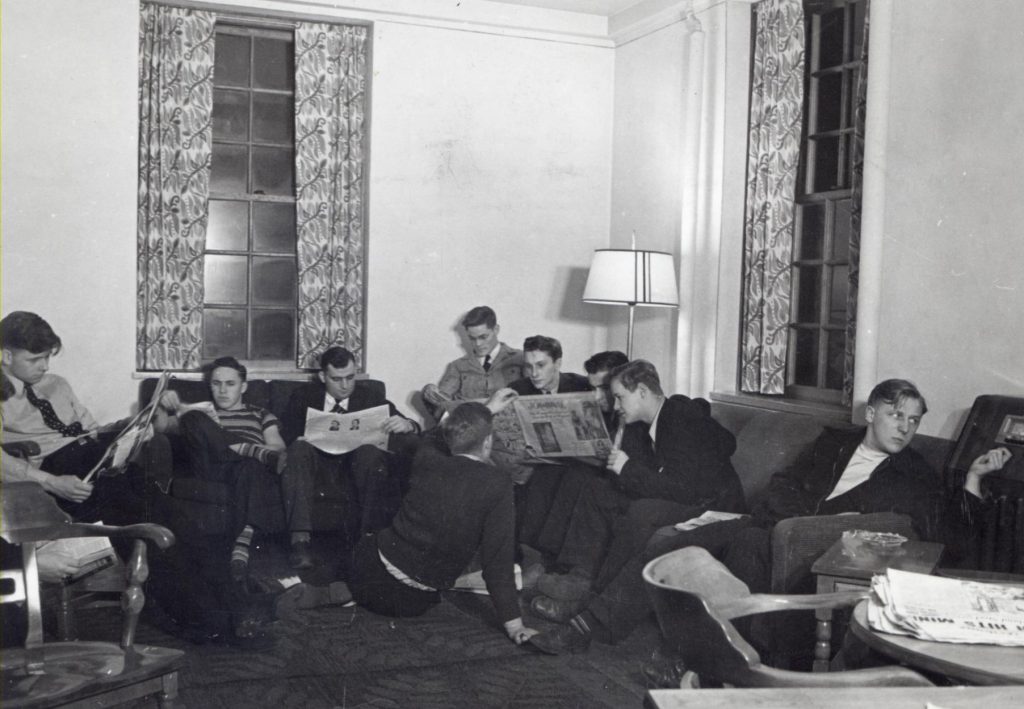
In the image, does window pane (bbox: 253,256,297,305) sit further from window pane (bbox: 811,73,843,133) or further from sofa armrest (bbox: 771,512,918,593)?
sofa armrest (bbox: 771,512,918,593)

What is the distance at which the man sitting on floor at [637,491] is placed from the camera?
4.23 m

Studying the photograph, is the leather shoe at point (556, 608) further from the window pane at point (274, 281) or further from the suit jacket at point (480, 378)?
the window pane at point (274, 281)

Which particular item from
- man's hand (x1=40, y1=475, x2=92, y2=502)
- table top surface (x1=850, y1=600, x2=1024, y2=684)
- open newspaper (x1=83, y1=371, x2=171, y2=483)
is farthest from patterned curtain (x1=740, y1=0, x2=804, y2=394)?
table top surface (x1=850, y1=600, x2=1024, y2=684)

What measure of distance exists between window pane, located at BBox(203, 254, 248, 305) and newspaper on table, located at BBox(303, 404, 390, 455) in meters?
1.43

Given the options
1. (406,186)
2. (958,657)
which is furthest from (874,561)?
(406,186)

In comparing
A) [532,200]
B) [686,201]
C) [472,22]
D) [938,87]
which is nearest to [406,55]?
[472,22]

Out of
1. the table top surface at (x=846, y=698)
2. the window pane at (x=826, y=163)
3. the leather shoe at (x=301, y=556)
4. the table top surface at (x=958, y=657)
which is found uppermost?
the window pane at (x=826, y=163)

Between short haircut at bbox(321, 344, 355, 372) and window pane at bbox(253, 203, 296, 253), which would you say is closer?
short haircut at bbox(321, 344, 355, 372)

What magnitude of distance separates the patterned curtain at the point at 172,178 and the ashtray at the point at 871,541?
4.17 metres

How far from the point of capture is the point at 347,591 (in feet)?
15.3

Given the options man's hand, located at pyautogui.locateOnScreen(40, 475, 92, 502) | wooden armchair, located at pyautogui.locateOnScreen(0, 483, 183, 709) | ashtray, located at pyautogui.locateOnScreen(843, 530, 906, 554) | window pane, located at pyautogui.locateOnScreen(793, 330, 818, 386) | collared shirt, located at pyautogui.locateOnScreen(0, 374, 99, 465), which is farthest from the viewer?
window pane, located at pyautogui.locateOnScreen(793, 330, 818, 386)

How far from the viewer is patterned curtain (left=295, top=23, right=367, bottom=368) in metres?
6.31

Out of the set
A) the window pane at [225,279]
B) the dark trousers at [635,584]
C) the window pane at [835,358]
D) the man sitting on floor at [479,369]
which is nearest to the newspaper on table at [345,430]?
the man sitting on floor at [479,369]

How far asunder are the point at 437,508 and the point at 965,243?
2420 mm
